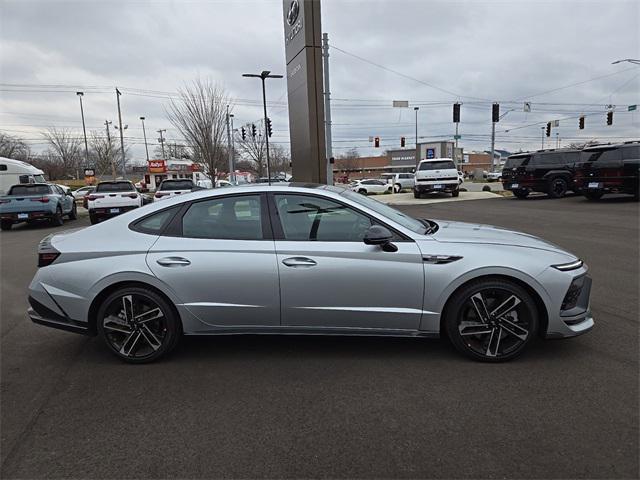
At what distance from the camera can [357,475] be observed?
2350mm

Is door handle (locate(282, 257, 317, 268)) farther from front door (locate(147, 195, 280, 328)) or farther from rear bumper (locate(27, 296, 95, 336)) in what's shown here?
rear bumper (locate(27, 296, 95, 336))

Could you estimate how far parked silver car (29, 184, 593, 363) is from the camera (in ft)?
11.4

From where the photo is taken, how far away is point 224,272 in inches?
141

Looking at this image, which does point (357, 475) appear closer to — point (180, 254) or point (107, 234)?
point (180, 254)

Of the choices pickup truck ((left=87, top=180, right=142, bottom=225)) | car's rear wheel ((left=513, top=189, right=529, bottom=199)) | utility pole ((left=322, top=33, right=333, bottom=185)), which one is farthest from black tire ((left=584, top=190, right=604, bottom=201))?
pickup truck ((left=87, top=180, right=142, bottom=225))

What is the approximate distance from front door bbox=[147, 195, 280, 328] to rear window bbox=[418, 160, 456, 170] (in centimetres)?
2112

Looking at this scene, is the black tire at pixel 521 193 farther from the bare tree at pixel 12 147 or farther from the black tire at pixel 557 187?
the bare tree at pixel 12 147

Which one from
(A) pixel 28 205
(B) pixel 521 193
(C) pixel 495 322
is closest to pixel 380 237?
(C) pixel 495 322

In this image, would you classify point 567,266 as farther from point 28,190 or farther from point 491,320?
point 28,190

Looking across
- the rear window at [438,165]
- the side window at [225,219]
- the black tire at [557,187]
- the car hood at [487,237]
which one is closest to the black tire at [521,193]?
the black tire at [557,187]

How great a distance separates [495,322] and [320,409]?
154 centimetres

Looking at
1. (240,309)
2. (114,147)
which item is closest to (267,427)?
(240,309)

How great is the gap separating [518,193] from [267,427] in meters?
20.9

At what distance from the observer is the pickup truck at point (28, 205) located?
14.9 meters
